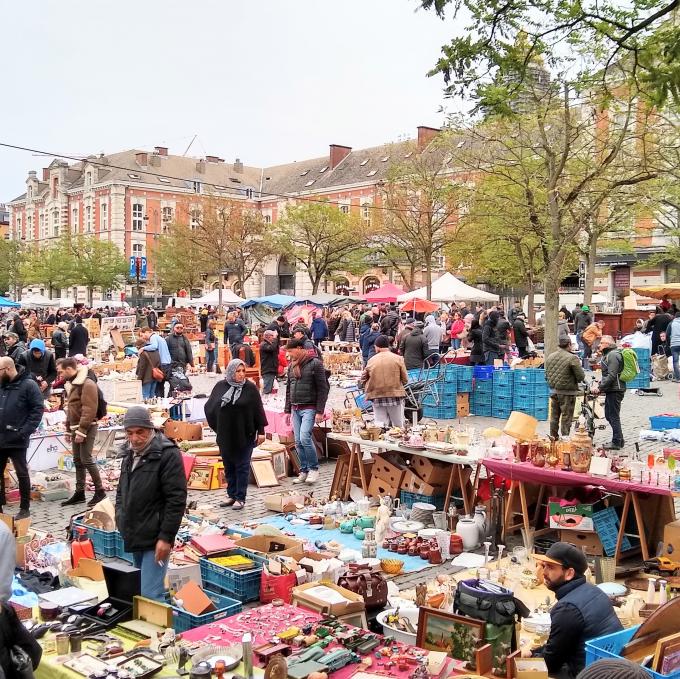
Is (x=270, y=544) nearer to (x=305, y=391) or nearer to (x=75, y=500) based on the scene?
(x=305, y=391)

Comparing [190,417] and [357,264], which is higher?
[357,264]

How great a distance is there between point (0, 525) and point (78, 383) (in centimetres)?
594

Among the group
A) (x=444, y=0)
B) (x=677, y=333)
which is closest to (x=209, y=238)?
(x=677, y=333)

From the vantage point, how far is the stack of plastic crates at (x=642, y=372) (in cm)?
1853

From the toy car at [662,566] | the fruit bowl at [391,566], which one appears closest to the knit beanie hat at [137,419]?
the fruit bowl at [391,566]

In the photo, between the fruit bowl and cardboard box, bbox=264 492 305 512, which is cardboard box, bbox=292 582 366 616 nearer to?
the fruit bowl

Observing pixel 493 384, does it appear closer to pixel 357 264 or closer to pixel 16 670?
pixel 16 670

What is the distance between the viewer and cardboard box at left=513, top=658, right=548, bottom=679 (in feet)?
14.2

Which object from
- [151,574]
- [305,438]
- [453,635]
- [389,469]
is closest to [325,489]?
[305,438]

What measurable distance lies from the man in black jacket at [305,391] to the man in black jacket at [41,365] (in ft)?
16.8

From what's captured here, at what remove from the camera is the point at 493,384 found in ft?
50.3

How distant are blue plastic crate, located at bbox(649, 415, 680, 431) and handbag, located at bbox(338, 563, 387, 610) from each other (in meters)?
8.88

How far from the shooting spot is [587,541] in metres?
7.17

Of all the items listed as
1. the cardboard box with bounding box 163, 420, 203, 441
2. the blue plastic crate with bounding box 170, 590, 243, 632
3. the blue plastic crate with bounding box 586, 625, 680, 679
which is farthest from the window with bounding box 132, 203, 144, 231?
the blue plastic crate with bounding box 586, 625, 680, 679
